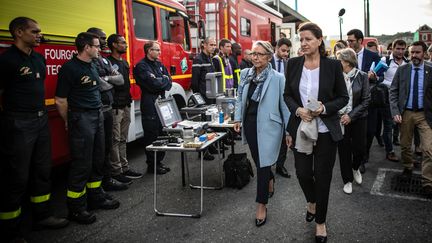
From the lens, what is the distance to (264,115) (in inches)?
139

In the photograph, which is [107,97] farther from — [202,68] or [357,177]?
[357,177]

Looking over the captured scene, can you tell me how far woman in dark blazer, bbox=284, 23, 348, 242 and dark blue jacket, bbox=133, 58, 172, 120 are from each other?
2404mm

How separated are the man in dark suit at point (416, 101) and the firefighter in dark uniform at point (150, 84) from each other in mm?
Result: 3130

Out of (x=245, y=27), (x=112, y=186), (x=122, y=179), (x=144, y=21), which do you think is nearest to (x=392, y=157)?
(x=122, y=179)

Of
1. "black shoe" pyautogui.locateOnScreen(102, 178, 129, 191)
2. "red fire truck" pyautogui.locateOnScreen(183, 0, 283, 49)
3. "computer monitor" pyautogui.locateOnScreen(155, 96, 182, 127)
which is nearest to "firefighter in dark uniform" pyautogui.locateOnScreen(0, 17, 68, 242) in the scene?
"black shoe" pyautogui.locateOnScreen(102, 178, 129, 191)

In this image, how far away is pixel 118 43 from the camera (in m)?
4.77

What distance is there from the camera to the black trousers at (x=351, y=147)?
173 inches

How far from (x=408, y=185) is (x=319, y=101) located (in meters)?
2.50

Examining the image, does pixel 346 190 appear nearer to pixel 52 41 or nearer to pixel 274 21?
pixel 52 41

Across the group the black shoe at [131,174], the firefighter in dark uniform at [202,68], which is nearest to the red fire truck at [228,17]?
the firefighter in dark uniform at [202,68]

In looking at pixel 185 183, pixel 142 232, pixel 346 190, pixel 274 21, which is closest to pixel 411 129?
pixel 346 190

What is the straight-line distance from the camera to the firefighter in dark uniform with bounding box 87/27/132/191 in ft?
14.1

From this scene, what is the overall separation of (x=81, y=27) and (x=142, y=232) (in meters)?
2.65

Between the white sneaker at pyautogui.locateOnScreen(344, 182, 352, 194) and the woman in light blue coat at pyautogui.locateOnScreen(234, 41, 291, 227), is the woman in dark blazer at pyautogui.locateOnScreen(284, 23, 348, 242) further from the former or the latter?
the white sneaker at pyautogui.locateOnScreen(344, 182, 352, 194)
